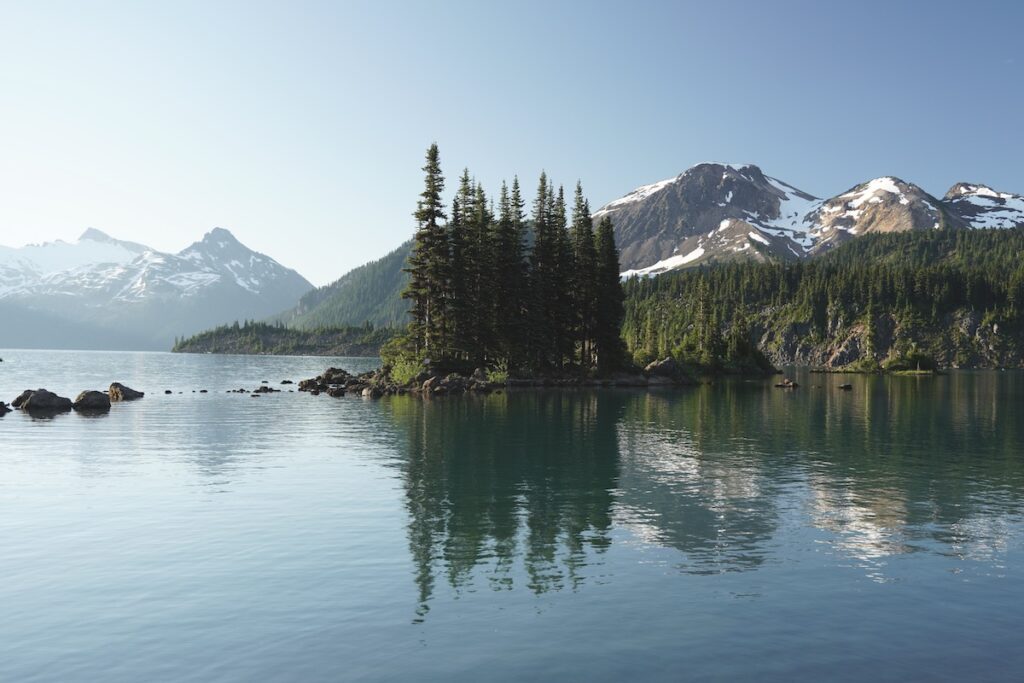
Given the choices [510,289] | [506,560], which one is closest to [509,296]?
[510,289]

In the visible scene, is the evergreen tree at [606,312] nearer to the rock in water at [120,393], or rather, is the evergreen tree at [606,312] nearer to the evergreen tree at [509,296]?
the evergreen tree at [509,296]

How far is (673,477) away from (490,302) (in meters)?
70.7

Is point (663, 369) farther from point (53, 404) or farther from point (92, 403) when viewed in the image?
point (53, 404)

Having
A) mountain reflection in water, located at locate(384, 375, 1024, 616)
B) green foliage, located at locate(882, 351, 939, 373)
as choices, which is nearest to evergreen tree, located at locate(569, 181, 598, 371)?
mountain reflection in water, located at locate(384, 375, 1024, 616)

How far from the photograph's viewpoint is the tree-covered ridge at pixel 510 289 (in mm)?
98562

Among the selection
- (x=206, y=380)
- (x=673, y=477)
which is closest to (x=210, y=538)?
(x=673, y=477)

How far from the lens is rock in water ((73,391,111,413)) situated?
220 ft

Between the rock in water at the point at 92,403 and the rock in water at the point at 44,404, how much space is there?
94cm

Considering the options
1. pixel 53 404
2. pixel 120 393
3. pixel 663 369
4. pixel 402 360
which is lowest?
pixel 53 404

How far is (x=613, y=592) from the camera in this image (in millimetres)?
18516

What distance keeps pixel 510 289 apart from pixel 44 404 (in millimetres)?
58984

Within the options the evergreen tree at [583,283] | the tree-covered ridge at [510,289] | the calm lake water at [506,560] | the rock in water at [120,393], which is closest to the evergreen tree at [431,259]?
the tree-covered ridge at [510,289]

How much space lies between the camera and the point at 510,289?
106 meters

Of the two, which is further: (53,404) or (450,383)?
(450,383)
